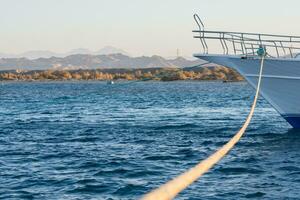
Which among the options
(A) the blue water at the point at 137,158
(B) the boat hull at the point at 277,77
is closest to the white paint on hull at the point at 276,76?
(B) the boat hull at the point at 277,77

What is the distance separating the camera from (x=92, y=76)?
547ft

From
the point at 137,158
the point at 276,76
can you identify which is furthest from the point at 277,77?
the point at 137,158

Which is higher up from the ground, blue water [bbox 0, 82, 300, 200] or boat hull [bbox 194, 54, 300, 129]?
boat hull [bbox 194, 54, 300, 129]

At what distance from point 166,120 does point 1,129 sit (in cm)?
860

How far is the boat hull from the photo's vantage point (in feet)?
72.3

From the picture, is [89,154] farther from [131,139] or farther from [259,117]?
[259,117]

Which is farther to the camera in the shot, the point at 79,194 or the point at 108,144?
the point at 108,144

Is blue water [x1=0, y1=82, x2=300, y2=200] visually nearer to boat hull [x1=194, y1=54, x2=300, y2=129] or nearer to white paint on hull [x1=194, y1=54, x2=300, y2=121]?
boat hull [x1=194, y1=54, x2=300, y2=129]

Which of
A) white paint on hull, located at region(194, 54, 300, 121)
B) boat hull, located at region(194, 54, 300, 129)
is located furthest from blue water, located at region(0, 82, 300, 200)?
white paint on hull, located at region(194, 54, 300, 121)

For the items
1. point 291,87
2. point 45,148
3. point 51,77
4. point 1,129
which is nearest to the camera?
point 45,148

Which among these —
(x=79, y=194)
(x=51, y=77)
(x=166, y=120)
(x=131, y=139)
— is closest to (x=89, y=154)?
(x=131, y=139)

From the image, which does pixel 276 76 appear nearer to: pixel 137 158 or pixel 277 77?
pixel 277 77

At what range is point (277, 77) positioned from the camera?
22.5m

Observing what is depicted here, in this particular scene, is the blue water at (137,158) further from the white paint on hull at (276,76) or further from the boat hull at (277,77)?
the white paint on hull at (276,76)
